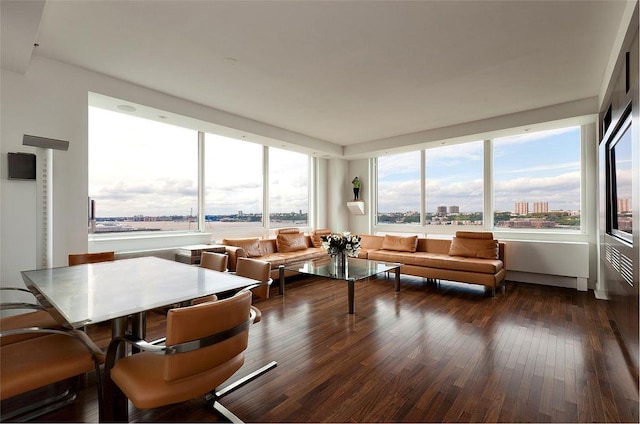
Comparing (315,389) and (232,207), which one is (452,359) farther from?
(232,207)

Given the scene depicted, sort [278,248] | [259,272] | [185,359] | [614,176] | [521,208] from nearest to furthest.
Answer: [185,359] → [259,272] → [614,176] → [521,208] → [278,248]

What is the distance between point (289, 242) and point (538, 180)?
187 inches

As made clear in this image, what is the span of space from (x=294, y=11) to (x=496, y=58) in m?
2.21

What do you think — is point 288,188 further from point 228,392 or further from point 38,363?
point 38,363

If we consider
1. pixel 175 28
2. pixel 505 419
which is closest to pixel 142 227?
pixel 175 28

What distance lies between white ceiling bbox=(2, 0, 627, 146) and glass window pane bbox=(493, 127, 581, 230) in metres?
1.13

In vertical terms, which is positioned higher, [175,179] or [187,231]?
[175,179]

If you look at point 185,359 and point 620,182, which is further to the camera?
point 620,182

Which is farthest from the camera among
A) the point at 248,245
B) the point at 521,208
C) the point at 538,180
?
the point at 521,208

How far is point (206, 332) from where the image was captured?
4.67 ft

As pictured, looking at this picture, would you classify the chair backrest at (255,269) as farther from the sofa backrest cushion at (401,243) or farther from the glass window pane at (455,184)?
the glass window pane at (455,184)

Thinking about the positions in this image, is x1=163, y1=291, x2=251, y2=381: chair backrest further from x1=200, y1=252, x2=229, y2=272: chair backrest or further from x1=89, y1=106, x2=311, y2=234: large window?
x1=89, y1=106, x2=311, y2=234: large window

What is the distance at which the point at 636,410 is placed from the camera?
193 centimetres

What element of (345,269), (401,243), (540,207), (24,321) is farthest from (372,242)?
(24,321)
